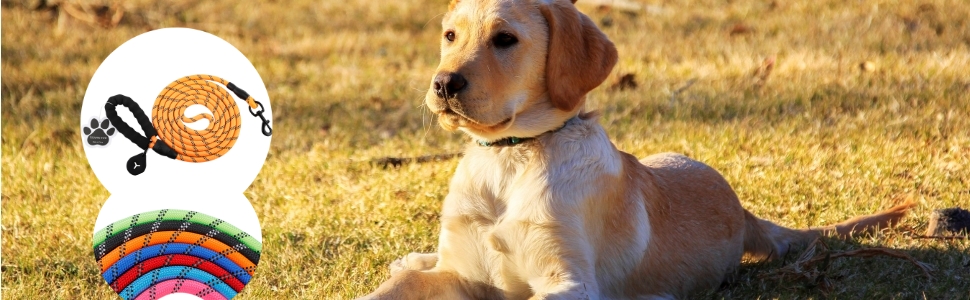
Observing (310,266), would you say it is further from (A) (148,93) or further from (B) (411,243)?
(A) (148,93)

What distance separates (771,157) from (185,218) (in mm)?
3597

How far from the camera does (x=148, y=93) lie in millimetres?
5094

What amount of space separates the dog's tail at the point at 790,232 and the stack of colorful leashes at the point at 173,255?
7.67ft

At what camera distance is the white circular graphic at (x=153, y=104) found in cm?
500

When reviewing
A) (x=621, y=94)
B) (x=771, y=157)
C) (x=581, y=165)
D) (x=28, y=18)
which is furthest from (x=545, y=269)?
(x=28, y=18)

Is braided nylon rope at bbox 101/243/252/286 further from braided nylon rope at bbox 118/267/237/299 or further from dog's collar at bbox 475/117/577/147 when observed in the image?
dog's collar at bbox 475/117/577/147

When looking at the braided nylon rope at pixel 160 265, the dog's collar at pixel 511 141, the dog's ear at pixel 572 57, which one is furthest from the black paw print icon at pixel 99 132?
the dog's ear at pixel 572 57

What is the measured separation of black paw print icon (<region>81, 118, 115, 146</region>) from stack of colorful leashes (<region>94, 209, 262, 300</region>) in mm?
563

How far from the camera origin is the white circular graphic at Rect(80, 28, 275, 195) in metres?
5.00

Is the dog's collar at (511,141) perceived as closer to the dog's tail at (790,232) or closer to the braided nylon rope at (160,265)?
the dog's tail at (790,232)

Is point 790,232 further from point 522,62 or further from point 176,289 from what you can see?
point 176,289

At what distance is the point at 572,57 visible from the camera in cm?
410

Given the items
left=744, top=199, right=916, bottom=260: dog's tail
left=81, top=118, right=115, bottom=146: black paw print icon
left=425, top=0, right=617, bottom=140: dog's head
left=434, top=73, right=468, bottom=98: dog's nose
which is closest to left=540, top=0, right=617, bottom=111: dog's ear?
left=425, top=0, right=617, bottom=140: dog's head

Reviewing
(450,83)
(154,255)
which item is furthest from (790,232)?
(154,255)
